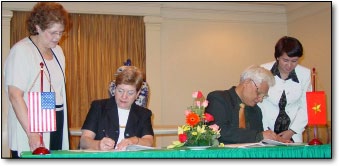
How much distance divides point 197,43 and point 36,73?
560cm

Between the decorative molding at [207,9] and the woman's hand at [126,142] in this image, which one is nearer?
the woman's hand at [126,142]

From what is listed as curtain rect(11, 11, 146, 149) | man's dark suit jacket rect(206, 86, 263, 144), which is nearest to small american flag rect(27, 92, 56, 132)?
man's dark suit jacket rect(206, 86, 263, 144)

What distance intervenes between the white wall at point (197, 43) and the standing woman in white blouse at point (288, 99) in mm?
4111

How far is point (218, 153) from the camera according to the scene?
2.49m

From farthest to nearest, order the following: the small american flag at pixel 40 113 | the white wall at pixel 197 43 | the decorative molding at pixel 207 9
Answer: the white wall at pixel 197 43 < the decorative molding at pixel 207 9 < the small american flag at pixel 40 113

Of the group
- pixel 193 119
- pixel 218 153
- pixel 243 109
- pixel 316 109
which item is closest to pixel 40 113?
pixel 193 119

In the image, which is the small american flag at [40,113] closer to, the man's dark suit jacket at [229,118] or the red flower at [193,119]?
the red flower at [193,119]

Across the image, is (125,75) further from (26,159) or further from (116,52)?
(116,52)

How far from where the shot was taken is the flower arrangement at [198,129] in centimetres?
262

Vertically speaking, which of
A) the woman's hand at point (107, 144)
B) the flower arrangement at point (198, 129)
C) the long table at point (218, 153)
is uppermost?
the flower arrangement at point (198, 129)

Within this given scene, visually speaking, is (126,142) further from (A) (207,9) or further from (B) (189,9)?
(A) (207,9)

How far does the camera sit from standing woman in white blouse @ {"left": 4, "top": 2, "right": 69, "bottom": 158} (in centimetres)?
246

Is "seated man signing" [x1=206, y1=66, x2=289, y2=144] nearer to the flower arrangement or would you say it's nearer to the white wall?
the flower arrangement

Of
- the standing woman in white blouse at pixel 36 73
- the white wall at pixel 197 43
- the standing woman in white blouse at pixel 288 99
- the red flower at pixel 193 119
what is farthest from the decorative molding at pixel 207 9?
the red flower at pixel 193 119
